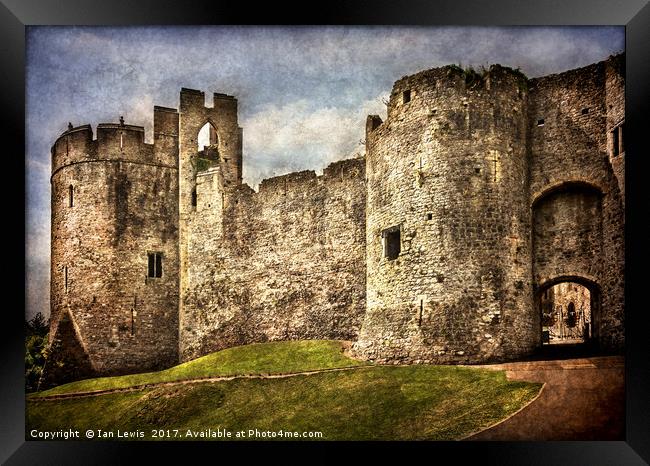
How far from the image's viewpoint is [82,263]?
21.9 m

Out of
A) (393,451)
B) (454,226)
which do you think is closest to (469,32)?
(454,226)

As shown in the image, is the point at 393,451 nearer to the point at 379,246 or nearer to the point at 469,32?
the point at 379,246

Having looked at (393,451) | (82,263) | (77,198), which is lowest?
(393,451)

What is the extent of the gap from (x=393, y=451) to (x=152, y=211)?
8.96 metres

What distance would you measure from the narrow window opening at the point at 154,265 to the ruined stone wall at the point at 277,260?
2.33 feet

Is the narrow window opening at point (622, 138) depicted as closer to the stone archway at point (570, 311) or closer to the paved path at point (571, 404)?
the stone archway at point (570, 311)

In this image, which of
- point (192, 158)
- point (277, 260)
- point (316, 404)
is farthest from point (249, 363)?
point (192, 158)

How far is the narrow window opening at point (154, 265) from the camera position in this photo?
878 inches

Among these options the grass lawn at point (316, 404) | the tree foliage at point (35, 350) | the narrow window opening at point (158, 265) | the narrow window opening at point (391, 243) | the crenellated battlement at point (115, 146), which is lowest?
the grass lawn at point (316, 404)

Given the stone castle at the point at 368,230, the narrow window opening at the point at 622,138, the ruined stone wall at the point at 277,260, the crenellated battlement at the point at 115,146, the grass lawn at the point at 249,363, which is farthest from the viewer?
the ruined stone wall at the point at 277,260

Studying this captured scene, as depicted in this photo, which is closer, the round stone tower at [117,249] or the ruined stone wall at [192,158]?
the ruined stone wall at [192,158]

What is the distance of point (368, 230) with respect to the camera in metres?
19.7
